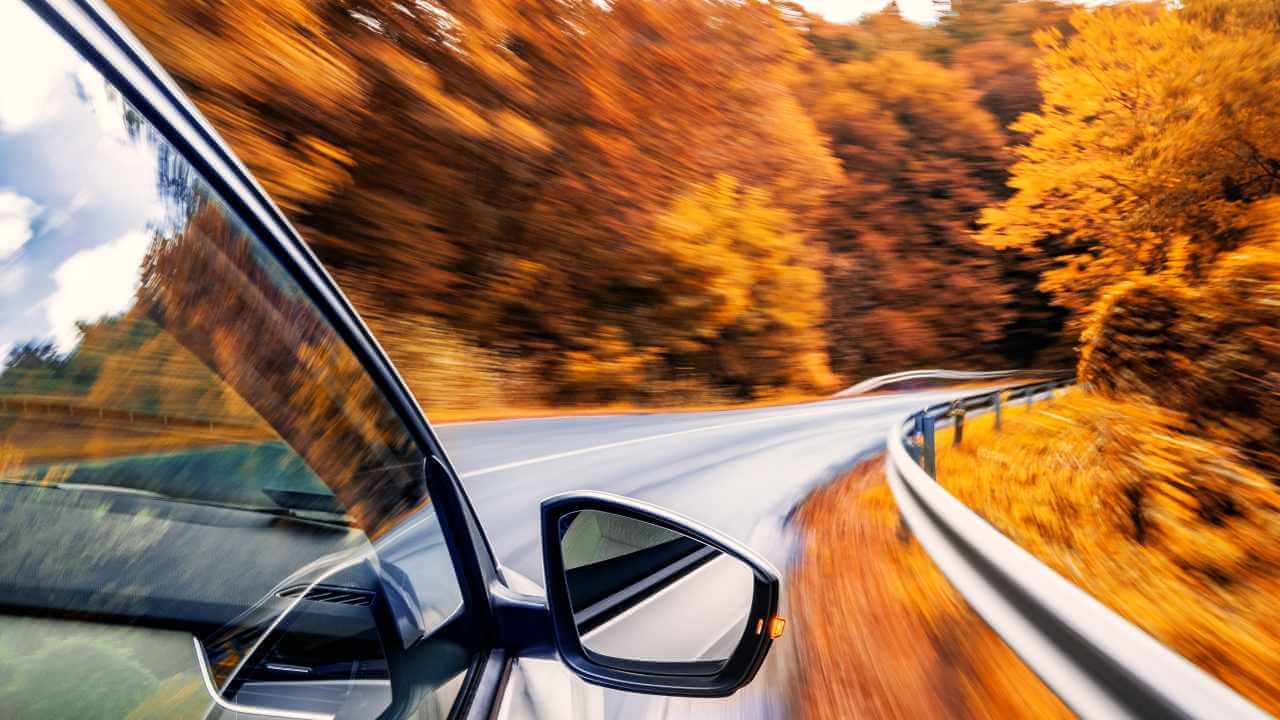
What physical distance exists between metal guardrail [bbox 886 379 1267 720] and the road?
95cm

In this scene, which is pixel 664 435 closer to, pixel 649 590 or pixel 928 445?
pixel 928 445

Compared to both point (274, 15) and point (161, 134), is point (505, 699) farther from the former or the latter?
point (274, 15)

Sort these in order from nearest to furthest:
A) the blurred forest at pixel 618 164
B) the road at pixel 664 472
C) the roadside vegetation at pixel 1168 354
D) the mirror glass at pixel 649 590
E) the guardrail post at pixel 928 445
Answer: the mirror glass at pixel 649 590 → the road at pixel 664 472 → the roadside vegetation at pixel 1168 354 → the guardrail post at pixel 928 445 → the blurred forest at pixel 618 164

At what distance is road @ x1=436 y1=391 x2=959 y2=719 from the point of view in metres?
3.17

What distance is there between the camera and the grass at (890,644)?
10.6 ft

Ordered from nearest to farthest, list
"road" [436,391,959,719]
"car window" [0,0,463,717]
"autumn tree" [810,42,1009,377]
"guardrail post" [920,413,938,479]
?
"car window" [0,0,463,717]
"road" [436,391,959,719]
"guardrail post" [920,413,938,479]
"autumn tree" [810,42,1009,377]

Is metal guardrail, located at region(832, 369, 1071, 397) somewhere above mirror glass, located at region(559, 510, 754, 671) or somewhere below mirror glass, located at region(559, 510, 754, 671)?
below

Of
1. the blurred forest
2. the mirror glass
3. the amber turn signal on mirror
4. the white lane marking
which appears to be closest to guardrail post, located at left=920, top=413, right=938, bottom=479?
the white lane marking

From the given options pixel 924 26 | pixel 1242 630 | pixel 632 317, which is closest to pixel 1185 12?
pixel 632 317

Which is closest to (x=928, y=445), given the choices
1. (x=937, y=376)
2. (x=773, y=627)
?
(x=773, y=627)

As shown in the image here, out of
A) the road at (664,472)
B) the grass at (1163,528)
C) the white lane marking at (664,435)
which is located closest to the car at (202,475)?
the road at (664,472)

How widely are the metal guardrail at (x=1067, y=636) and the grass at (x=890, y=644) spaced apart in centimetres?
47

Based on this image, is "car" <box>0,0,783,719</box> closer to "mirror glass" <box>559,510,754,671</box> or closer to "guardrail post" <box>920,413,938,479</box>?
"mirror glass" <box>559,510,754,671</box>

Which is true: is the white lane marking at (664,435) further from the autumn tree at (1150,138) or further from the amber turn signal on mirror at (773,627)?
the autumn tree at (1150,138)
